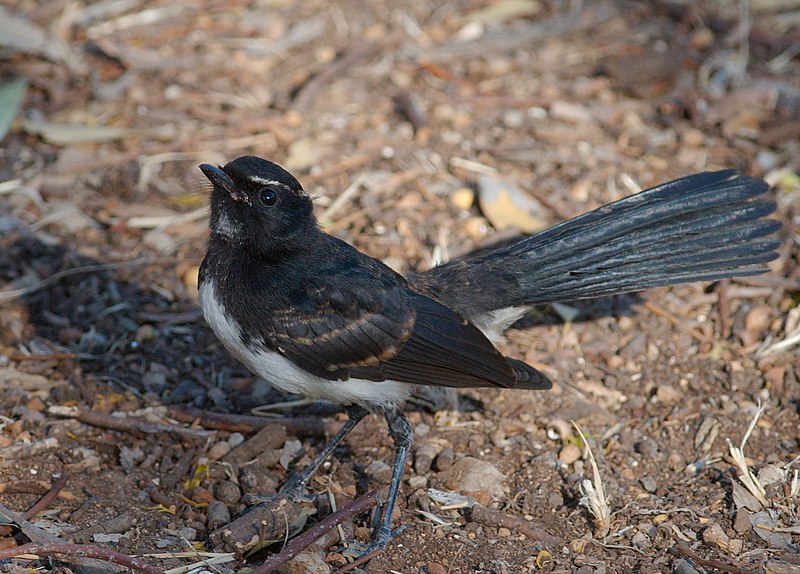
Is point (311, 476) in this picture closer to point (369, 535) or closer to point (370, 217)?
point (369, 535)

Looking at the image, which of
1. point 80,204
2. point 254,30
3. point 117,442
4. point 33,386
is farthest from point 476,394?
point 254,30

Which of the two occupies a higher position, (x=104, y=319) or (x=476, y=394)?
(x=104, y=319)

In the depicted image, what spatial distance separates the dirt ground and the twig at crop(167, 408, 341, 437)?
0.02 meters

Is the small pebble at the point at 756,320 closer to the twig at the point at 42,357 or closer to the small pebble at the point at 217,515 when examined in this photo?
the small pebble at the point at 217,515

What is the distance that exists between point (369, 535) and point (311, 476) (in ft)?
1.71

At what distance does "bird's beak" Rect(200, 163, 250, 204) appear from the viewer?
16.3 feet

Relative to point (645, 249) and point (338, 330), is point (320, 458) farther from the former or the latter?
point (645, 249)

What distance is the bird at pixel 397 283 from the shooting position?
16.4 feet

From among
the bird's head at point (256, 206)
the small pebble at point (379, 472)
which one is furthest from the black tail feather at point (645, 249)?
the small pebble at point (379, 472)

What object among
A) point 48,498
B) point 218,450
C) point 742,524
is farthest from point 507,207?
point 48,498

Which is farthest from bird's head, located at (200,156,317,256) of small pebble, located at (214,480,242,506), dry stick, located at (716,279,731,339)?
dry stick, located at (716,279,731,339)

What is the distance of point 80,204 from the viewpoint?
23.2 feet

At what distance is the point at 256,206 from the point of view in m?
5.05

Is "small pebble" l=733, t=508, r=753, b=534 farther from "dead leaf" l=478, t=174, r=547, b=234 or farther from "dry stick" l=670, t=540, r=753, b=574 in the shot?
"dead leaf" l=478, t=174, r=547, b=234
